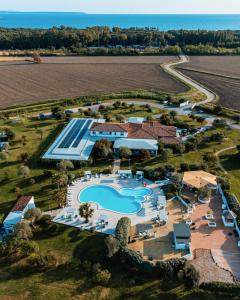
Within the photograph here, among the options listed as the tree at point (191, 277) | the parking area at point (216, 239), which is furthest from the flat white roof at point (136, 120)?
the tree at point (191, 277)

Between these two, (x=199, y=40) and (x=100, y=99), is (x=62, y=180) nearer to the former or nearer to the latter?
(x=100, y=99)

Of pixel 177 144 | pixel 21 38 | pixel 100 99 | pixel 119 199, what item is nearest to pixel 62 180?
pixel 119 199

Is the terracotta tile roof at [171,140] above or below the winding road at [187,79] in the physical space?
below

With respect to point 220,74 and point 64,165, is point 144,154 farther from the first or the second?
point 220,74

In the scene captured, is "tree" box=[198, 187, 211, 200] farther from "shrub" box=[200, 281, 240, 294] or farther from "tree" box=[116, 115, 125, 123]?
"tree" box=[116, 115, 125, 123]

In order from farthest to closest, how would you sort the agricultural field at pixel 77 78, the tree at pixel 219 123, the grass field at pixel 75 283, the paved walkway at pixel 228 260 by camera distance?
the agricultural field at pixel 77 78, the tree at pixel 219 123, the paved walkway at pixel 228 260, the grass field at pixel 75 283

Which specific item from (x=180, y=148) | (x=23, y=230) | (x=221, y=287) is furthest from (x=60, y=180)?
(x=221, y=287)

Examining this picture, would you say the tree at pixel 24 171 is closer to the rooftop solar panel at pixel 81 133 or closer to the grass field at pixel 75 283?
the rooftop solar panel at pixel 81 133

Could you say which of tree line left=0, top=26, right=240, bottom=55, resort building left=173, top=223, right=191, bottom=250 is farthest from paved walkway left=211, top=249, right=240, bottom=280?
tree line left=0, top=26, right=240, bottom=55

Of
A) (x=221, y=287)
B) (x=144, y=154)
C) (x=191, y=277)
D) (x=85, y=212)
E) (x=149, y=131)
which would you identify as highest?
(x=149, y=131)
